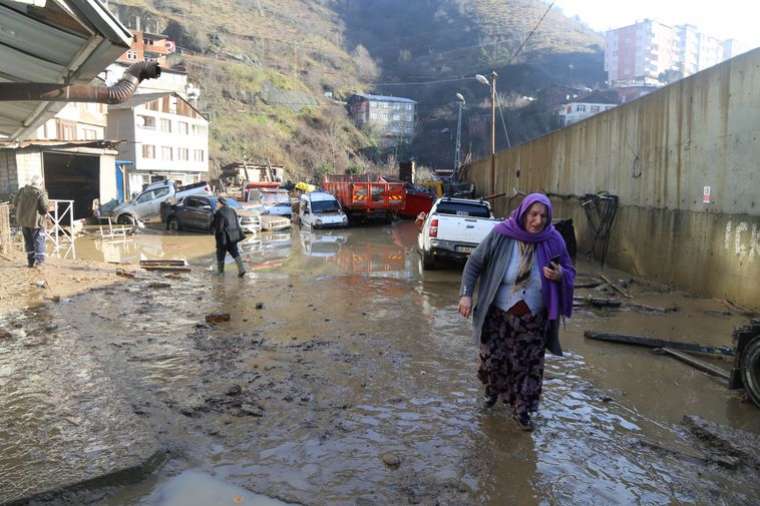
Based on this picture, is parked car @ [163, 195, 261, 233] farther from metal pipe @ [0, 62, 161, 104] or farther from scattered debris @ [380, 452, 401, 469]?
scattered debris @ [380, 452, 401, 469]

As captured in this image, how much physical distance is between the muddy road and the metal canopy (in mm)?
3299

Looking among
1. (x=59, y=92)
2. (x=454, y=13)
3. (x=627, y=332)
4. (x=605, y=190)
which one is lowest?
(x=627, y=332)

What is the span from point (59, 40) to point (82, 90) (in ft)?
3.70

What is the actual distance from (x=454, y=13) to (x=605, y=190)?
133m

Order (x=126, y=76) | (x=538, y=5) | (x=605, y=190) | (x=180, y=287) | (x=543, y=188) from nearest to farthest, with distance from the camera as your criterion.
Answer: (x=126, y=76) → (x=180, y=287) → (x=605, y=190) → (x=543, y=188) → (x=538, y=5)

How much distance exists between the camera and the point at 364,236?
2309 centimetres

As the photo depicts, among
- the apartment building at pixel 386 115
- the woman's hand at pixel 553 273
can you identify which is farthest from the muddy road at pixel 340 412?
the apartment building at pixel 386 115

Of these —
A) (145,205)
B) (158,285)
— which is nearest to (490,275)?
(158,285)

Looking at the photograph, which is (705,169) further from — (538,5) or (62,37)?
(538,5)

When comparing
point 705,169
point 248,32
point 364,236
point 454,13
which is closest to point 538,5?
point 454,13

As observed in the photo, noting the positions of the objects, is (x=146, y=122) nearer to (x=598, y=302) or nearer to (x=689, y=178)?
(x=689, y=178)

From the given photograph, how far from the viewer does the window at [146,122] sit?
1994 inches

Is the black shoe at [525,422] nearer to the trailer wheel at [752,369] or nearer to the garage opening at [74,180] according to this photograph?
the trailer wheel at [752,369]

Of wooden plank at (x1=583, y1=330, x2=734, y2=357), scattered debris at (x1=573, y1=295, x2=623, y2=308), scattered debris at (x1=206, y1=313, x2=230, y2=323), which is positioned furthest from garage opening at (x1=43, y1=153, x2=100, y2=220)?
wooden plank at (x1=583, y1=330, x2=734, y2=357)
